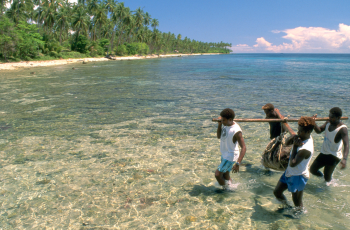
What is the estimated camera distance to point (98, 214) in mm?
4273

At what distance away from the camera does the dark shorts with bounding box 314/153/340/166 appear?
4559 millimetres

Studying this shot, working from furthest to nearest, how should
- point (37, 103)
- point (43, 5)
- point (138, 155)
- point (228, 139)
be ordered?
point (43, 5) < point (37, 103) < point (138, 155) < point (228, 139)

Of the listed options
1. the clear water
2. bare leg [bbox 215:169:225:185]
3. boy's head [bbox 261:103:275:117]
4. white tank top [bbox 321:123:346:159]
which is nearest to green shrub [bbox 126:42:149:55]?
the clear water

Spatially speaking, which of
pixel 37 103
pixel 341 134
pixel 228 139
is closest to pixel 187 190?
pixel 228 139

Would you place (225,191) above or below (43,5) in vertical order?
below

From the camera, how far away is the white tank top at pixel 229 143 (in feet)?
13.8

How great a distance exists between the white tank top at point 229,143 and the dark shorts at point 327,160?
1846mm

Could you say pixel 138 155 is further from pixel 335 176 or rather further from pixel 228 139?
pixel 335 176

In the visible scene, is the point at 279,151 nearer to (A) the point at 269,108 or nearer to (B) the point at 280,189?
(B) the point at 280,189

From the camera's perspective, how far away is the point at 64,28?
238 ft

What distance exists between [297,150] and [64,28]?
269 feet

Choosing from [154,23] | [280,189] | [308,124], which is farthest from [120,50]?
[308,124]

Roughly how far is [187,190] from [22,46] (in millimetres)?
47483

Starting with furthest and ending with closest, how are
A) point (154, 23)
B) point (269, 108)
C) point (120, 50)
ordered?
point (154, 23), point (120, 50), point (269, 108)
